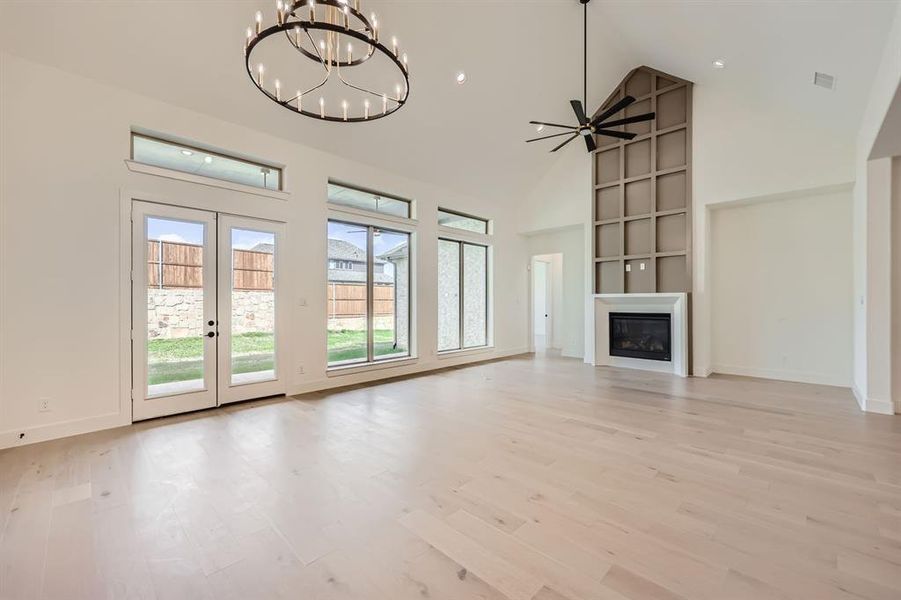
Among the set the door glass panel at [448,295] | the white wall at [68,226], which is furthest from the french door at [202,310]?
the door glass panel at [448,295]

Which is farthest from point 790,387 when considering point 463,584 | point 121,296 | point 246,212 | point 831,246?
point 121,296

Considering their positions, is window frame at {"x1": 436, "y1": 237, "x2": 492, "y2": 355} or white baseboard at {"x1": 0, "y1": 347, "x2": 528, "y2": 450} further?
window frame at {"x1": 436, "y1": 237, "x2": 492, "y2": 355}

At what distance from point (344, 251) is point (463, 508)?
4477 millimetres

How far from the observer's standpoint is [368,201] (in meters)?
6.17

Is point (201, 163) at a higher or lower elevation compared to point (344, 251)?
higher

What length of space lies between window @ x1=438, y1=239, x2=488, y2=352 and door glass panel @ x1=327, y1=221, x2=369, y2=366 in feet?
5.76

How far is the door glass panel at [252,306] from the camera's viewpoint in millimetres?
4727

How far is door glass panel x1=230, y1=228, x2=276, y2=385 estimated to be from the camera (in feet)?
15.5

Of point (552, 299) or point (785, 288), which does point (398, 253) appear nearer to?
point (552, 299)

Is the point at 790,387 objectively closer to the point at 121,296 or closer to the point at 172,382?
the point at 172,382

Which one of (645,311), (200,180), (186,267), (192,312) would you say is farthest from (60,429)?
(645,311)

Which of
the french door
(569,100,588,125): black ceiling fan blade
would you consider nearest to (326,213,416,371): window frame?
the french door

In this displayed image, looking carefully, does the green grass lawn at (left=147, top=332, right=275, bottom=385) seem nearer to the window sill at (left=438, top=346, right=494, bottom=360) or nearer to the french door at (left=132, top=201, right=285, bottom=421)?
the french door at (left=132, top=201, right=285, bottom=421)

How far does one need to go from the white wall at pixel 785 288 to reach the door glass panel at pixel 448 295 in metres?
4.61
